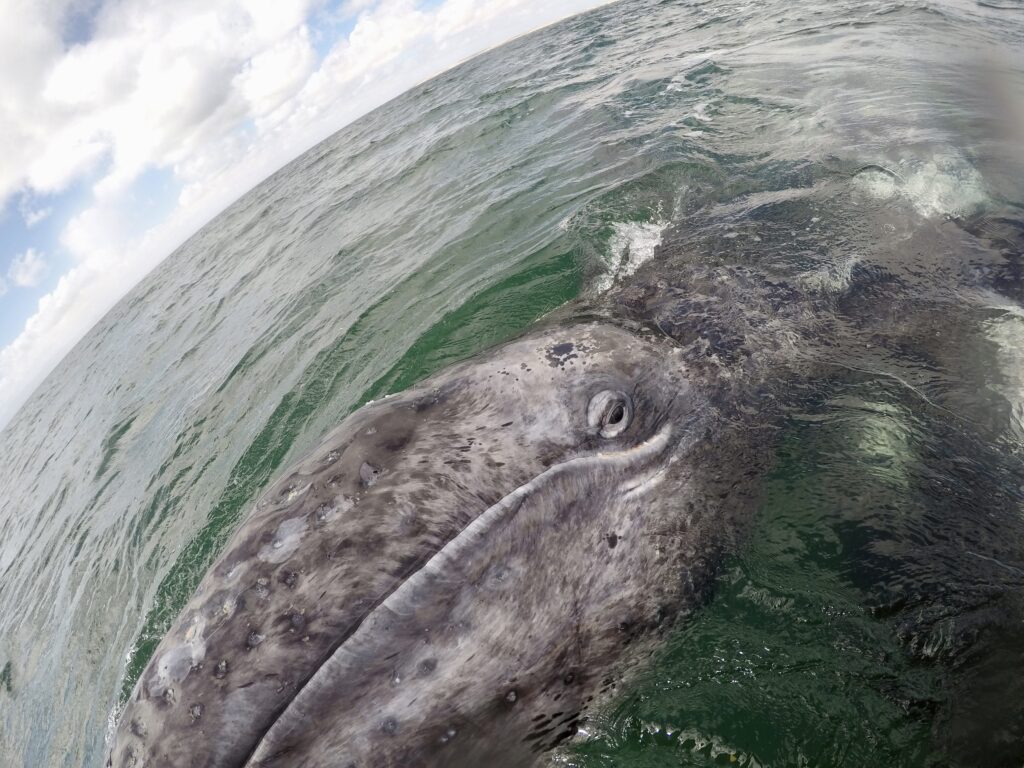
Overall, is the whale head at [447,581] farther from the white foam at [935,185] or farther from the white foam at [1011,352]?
the white foam at [935,185]

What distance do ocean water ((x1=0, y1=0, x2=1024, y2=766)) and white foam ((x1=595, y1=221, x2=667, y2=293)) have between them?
73 millimetres

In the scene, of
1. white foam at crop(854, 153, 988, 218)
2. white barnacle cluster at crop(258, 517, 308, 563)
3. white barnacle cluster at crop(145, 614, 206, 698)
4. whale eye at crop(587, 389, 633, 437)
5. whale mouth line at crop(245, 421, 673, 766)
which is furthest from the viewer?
white foam at crop(854, 153, 988, 218)

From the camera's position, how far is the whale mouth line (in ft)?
8.44

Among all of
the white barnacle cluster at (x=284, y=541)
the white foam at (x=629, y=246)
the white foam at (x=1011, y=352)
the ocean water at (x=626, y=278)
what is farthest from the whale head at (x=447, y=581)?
the white foam at (x=629, y=246)

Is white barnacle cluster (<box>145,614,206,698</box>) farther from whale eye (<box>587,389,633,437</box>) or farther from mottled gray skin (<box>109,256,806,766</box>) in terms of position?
whale eye (<box>587,389,633,437</box>)

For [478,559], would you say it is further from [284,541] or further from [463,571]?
[284,541]

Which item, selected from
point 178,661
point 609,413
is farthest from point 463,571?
point 609,413

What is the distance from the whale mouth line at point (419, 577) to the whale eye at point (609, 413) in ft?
0.71

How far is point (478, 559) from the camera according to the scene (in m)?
3.02

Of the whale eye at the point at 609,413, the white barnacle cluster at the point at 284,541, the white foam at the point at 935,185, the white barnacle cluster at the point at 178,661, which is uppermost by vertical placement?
the white barnacle cluster at the point at 284,541

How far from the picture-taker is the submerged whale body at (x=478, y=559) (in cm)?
267

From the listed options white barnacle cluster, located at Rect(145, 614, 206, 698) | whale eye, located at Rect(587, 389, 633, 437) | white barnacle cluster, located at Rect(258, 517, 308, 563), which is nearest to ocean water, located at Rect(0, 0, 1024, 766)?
whale eye, located at Rect(587, 389, 633, 437)

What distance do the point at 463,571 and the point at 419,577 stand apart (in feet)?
0.74

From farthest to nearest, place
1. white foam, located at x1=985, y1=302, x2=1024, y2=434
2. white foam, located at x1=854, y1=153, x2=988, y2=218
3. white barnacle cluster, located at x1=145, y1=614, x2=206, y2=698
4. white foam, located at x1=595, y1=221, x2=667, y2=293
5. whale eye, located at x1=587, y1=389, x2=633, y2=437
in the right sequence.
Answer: white foam, located at x1=595, y1=221, x2=667, y2=293 < white foam, located at x1=854, y1=153, x2=988, y2=218 < white foam, located at x1=985, y1=302, x2=1024, y2=434 < whale eye, located at x1=587, y1=389, x2=633, y2=437 < white barnacle cluster, located at x1=145, y1=614, x2=206, y2=698
